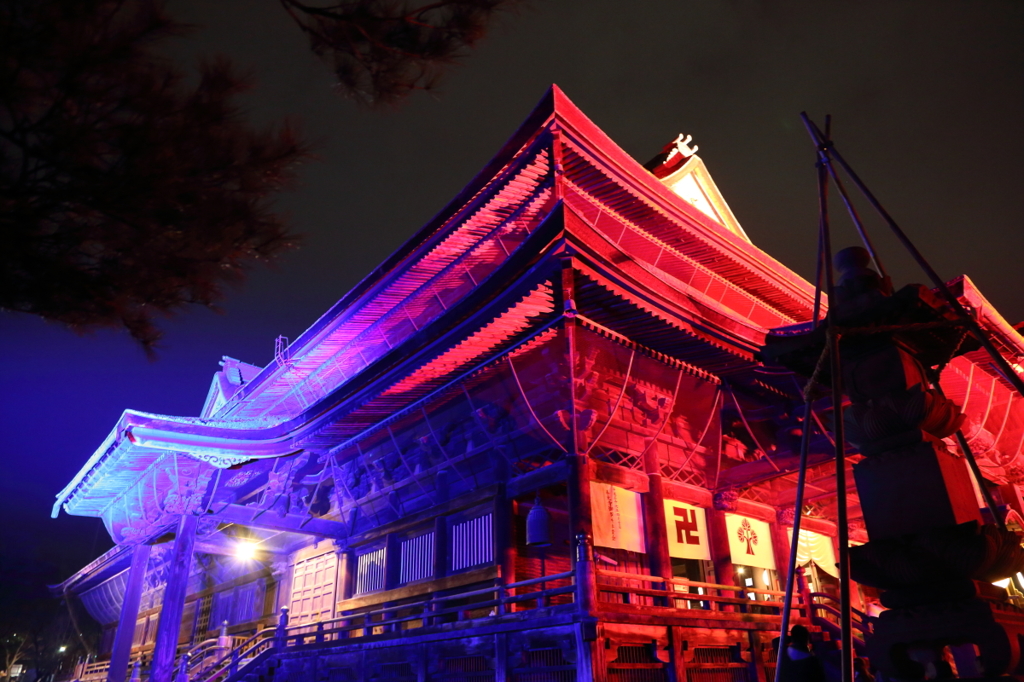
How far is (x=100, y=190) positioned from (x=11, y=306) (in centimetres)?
113

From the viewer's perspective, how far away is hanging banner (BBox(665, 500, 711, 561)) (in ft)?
36.2

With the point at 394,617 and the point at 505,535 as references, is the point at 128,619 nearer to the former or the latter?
the point at 394,617

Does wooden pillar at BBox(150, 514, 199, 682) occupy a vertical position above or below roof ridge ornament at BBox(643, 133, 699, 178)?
below

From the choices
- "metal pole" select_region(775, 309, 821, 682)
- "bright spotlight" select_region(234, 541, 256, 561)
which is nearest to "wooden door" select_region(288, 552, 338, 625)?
"bright spotlight" select_region(234, 541, 256, 561)

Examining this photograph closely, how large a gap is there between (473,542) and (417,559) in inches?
74.7

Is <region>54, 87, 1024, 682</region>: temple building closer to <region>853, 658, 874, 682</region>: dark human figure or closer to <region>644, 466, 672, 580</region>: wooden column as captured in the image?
<region>644, 466, 672, 580</region>: wooden column

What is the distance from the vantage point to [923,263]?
416 cm

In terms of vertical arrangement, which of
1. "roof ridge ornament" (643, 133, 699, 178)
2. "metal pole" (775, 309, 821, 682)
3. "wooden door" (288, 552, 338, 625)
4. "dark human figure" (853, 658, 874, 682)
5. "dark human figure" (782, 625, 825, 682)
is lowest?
"dark human figure" (853, 658, 874, 682)

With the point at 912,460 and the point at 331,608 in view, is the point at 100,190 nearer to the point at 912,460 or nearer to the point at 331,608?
the point at 912,460

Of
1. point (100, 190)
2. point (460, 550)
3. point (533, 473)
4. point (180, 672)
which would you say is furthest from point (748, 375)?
point (180, 672)

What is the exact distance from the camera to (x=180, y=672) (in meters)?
13.3

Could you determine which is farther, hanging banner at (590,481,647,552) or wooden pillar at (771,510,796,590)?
wooden pillar at (771,510,796,590)

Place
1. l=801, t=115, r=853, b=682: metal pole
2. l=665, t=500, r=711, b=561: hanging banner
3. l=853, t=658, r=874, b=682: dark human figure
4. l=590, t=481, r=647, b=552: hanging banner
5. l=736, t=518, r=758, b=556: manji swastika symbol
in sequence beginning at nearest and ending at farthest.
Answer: l=801, t=115, r=853, b=682: metal pole, l=853, t=658, r=874, b=682: dark human figure, l=590, t=481, r=647, b=552: hanging banner, l=665, t=500, r=711, b=561: hanging banner, l=736, t=518, r=758, b=556: manji swastika symbol

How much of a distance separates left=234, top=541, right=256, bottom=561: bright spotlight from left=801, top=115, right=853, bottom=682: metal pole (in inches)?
683
